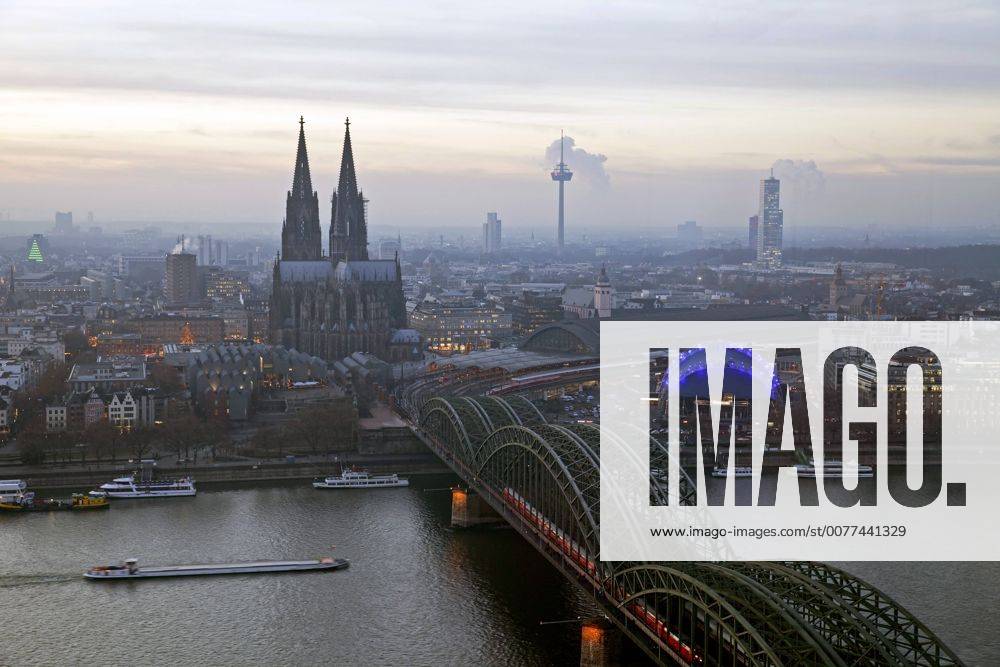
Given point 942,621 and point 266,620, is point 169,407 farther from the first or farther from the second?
point 942,621

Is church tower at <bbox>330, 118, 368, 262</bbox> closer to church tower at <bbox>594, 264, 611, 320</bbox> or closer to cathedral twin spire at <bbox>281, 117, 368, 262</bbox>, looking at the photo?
cathedral twin spire at <bbox>281, 117, 368, 262</bbox>

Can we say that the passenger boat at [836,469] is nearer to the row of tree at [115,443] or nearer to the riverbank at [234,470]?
the riverbank at [234,470]

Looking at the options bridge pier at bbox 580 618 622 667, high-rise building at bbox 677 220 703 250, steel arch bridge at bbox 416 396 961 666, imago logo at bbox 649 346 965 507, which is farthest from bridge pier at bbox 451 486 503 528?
high-rise building at bbox 677 220 703 250

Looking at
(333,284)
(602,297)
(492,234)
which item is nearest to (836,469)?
(333,284)

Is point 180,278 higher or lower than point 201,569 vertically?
higher

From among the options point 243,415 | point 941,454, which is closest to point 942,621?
point 941,454

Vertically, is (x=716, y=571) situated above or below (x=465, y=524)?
above

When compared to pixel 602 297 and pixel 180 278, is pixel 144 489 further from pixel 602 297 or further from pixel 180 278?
pixel 180 278
